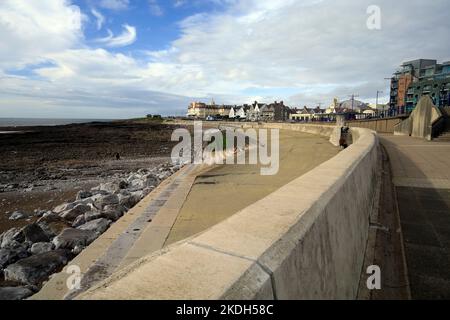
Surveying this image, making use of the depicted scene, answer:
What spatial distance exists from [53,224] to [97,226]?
198cm

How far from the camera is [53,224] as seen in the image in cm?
782

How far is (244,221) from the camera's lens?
220 centimetres

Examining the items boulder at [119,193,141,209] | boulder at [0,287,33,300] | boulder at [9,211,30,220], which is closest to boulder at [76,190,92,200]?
boulder at [9,211,30,220]

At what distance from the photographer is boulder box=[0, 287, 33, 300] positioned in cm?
396

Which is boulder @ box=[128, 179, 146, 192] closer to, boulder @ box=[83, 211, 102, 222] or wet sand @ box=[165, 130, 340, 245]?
wet sand @ box=[165, 130, 340, 245]

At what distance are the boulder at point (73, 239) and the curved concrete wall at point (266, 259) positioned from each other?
4.11m

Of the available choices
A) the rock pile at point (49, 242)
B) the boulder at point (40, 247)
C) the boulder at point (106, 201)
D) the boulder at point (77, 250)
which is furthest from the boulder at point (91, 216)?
the boulder at point (77, 250)

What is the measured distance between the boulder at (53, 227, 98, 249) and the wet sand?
159 cm

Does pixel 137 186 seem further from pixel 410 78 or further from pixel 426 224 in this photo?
pixel 410 78

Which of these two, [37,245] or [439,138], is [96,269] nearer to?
[37,245]

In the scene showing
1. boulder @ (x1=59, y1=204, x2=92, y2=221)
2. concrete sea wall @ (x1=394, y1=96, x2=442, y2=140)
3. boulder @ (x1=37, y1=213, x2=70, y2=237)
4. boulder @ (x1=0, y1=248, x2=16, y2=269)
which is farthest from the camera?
concrete sea wall @ (x1=394, y1=96, x2=442, y2=140)

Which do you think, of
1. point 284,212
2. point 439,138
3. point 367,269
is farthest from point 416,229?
point 439,138

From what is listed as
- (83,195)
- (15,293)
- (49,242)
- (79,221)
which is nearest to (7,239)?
(49,242)
